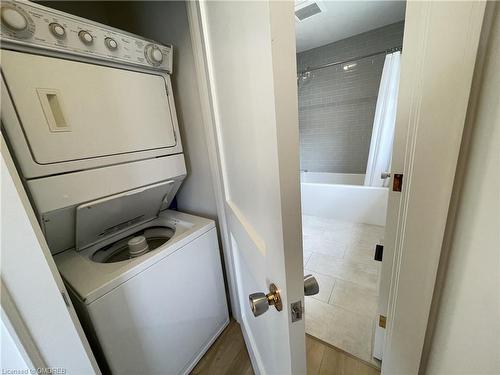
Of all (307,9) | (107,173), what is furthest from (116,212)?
(307,9)

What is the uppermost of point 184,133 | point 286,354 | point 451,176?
point 184,133

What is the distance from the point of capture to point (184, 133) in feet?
4.19

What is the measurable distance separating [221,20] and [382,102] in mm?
2635

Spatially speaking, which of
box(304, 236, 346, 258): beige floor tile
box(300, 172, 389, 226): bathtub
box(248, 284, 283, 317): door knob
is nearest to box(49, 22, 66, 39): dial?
box(248, 284, 283, 317): door knob

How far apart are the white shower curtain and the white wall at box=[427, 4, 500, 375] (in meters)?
2.15

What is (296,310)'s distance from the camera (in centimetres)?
46

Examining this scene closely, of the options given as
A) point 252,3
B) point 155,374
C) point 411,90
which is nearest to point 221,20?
point 252,3

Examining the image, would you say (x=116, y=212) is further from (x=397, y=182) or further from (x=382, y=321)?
(x=382, y=321)

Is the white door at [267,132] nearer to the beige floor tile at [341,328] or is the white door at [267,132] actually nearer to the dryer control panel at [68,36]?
the dryer control panel at [68,36]

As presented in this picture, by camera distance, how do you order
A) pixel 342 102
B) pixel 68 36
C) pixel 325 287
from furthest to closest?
pixel 342 102, pixel 325 287, pixel 68 36

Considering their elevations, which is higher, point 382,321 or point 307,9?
point 307,9

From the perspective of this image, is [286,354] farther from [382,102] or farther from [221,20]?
[382,102]

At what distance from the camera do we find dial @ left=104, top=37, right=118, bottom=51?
82 centimetres

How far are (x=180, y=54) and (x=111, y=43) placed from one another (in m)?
0.36
